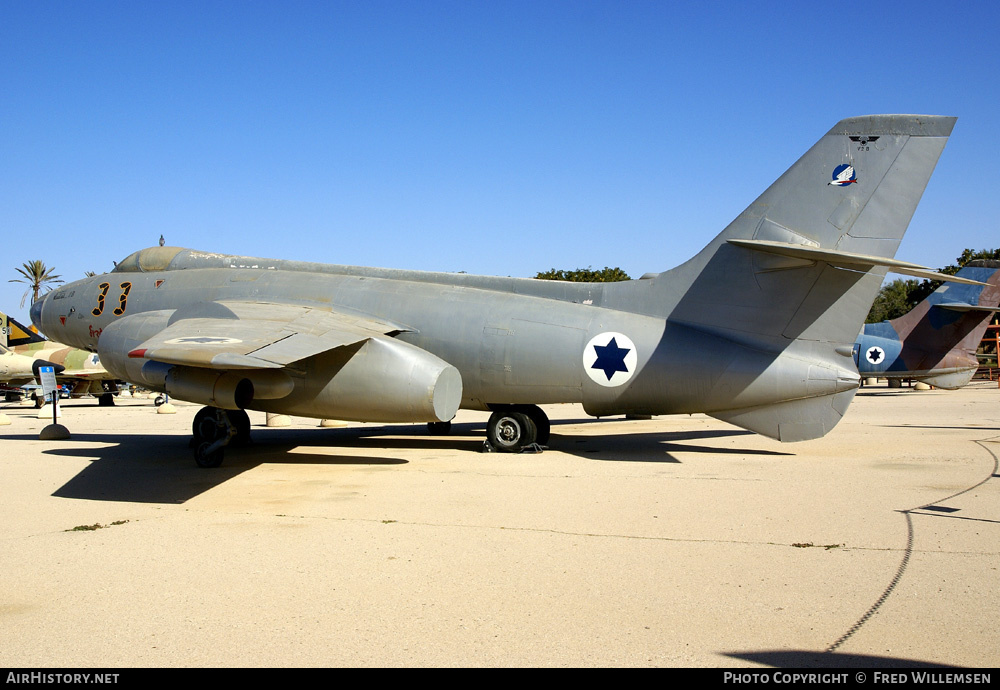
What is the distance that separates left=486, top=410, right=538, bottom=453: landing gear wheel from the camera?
13.4m

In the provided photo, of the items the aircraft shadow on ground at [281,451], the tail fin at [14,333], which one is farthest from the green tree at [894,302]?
the tail fin at [14,333]

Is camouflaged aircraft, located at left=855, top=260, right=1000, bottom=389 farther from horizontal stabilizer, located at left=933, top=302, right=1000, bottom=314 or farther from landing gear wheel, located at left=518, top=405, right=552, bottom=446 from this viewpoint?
landing gear wheel, located at left=518, top=405, right=552, bottom=446

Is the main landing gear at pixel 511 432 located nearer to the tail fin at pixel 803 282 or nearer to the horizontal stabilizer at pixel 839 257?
the tail fin at pixel 803 282

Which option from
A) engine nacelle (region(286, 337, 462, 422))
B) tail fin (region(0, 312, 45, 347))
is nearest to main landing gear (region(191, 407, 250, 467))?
engine nacelle (region(286, 337, 462, 422))

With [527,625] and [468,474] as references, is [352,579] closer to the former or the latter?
[527,625]

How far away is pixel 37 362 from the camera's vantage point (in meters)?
33.5

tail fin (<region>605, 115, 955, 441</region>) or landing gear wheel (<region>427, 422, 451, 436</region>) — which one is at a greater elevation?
tail fin (<region>605, 115, 955, 441</region>)

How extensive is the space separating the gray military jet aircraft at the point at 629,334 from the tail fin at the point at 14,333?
1106 inches

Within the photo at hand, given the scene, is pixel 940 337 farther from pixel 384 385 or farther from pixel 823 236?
pixel 384 385

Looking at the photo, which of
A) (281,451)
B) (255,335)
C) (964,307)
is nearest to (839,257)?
(255,335)

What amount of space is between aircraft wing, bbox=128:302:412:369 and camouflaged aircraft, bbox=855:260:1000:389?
75.2ft

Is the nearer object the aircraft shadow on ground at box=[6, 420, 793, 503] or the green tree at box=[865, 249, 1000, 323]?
the aircraft shadow on ground at box=[6, 420, 793, 503]
